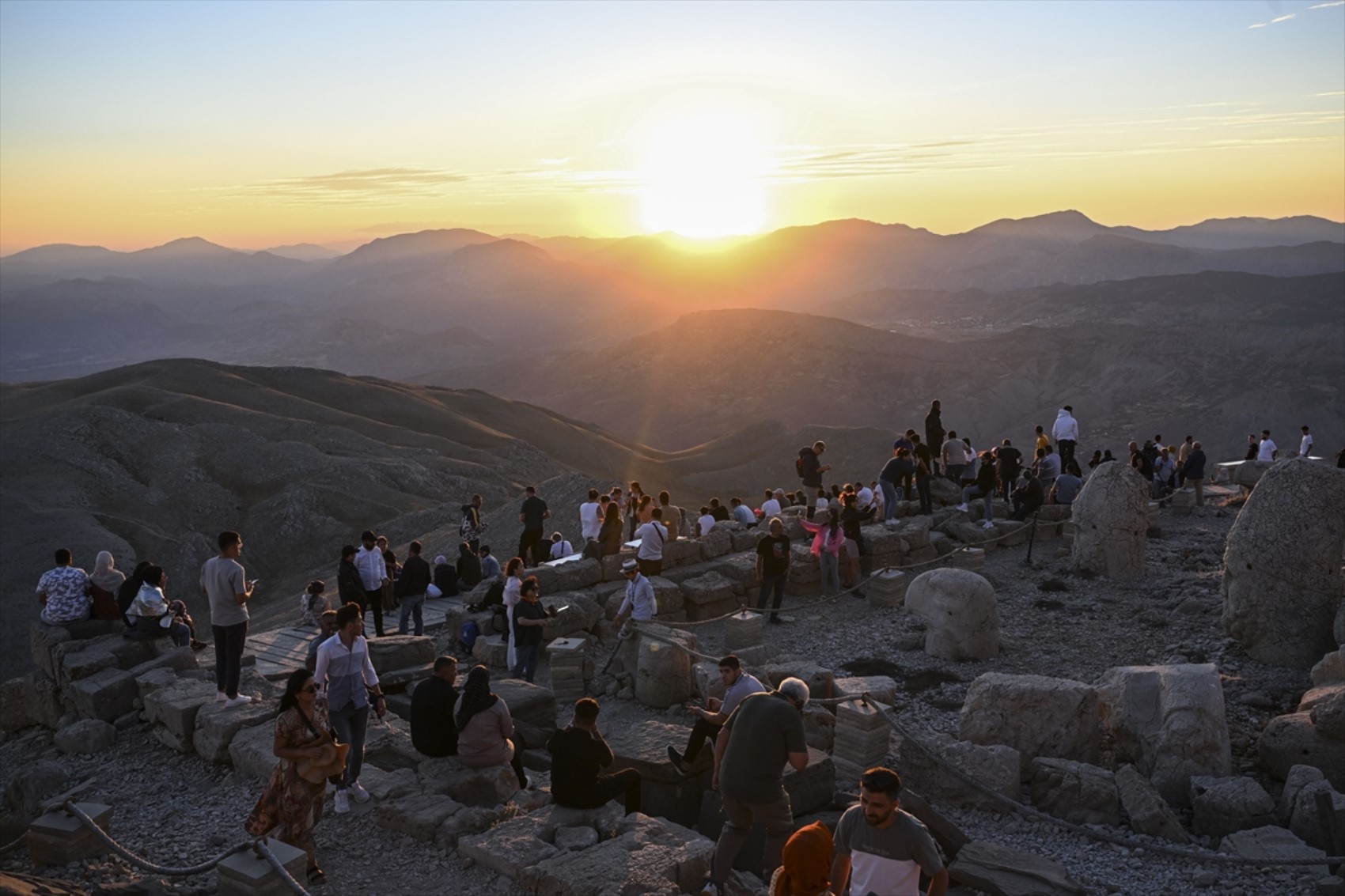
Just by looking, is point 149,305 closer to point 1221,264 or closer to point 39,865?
point 1221,264

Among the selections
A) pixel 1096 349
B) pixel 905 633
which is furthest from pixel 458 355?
pixel 905 633

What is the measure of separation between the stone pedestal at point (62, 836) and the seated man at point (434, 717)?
7.93 feet

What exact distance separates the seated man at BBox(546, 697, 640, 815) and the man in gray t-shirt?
284 centimetres

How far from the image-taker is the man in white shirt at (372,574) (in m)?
14.2

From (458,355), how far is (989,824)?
12650 centimetres

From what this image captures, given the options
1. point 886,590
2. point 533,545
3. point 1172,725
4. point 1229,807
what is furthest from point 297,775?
point 886,590

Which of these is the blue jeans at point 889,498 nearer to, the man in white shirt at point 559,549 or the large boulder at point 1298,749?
the man in white shirt at point 559,549

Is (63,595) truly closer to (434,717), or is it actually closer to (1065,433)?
(434,717)

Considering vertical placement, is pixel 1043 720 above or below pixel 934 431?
below

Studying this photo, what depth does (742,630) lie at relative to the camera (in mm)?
13695

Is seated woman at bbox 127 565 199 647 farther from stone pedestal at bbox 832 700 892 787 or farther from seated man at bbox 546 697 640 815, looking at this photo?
stone pedestal at bbox 832 700 892 787

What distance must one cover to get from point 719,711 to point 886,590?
27.9 ft

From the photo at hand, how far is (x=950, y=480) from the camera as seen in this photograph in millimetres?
21484

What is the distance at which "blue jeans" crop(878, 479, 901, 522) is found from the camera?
19.1 m
